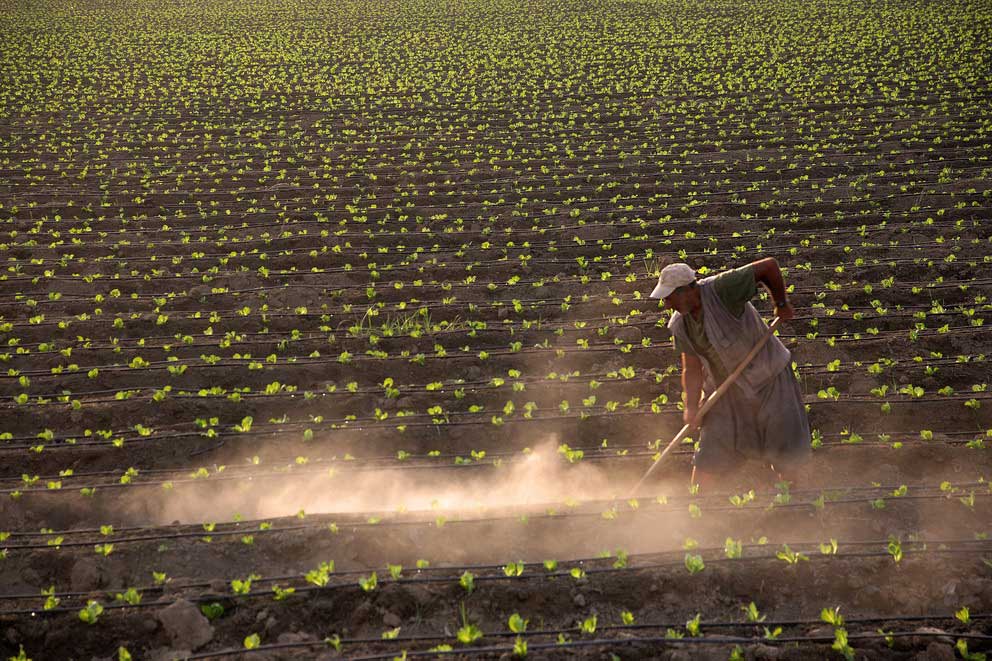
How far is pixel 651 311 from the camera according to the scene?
307 inches

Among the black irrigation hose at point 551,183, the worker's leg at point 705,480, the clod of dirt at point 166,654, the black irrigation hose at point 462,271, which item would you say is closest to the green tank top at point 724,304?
the worker's leg at point 705,480

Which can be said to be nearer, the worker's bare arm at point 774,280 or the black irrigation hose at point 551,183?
the worker's bare arm at point 774,280

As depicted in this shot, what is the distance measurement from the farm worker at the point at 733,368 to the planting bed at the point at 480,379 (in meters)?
0.32

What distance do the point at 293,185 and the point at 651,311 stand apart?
7161 mm

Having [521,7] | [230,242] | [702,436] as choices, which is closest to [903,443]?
[702,436]

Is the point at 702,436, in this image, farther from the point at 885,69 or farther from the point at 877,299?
the point at 885,69

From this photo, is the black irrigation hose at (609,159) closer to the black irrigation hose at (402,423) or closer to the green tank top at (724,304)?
the black irrigation hose at (402,423)

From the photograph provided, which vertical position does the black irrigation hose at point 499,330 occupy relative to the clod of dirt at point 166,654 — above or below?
above

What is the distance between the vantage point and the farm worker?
4.26m

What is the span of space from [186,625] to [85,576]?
36.9 inches

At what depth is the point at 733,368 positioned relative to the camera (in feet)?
14.6

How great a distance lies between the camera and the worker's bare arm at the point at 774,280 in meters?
4.25

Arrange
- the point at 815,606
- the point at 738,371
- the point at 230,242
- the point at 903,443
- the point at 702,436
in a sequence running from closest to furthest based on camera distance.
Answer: the point at 815,606 → the point at 738,371 → the point at 702,436 → the point at 903,443 → the point at 230,242

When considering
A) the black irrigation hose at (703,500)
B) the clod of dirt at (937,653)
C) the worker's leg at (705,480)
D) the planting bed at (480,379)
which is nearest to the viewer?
the clod of dirt at (937,653)
